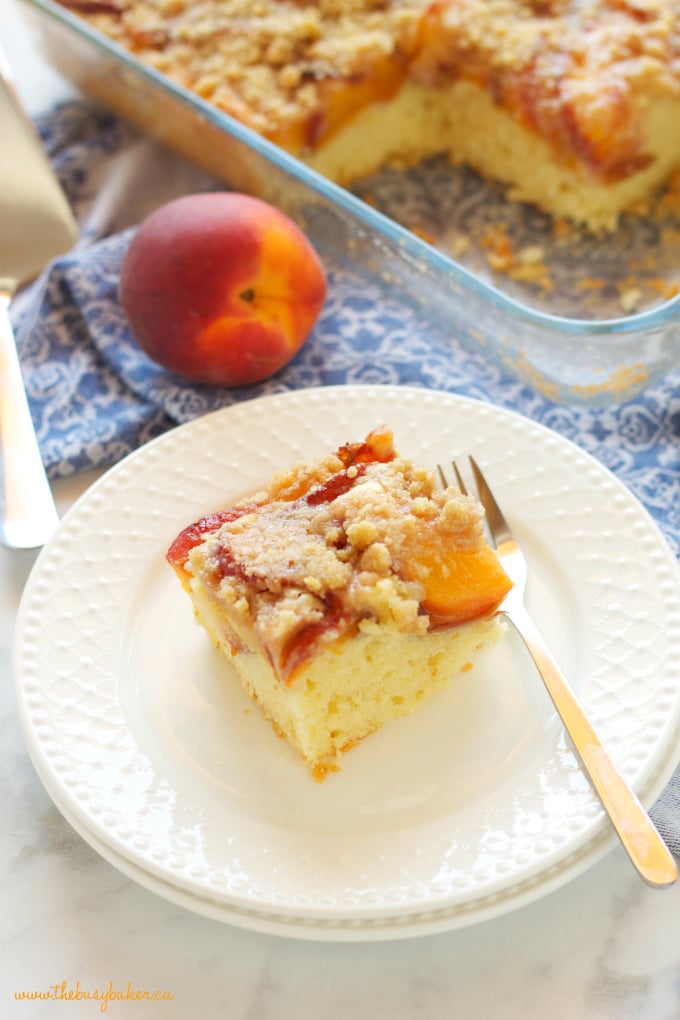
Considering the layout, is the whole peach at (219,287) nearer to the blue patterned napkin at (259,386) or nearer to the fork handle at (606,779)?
the blue patterned napkin at (259,386)

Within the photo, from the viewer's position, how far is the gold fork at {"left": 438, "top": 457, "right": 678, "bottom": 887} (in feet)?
3.66

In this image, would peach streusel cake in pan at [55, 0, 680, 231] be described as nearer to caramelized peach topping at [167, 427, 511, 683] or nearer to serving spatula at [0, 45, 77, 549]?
serving spatula at [0, 45, 77, 549]

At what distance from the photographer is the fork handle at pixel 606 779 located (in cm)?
111

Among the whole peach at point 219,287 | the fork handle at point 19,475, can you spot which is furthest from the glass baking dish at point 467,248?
the fork handle at point 19,475

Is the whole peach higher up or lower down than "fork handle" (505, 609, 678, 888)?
higher up

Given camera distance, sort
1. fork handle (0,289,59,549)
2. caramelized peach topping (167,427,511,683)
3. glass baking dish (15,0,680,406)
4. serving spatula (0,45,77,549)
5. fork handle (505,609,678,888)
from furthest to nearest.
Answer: serving spatula (0,45,77,549), glass baking dish (15,0,680,406), fork handle (0,289,59,549), caramelized peach topping (167,427,511,683), fork handle (505,609,678,888)

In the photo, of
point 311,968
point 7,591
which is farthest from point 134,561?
point 311,968

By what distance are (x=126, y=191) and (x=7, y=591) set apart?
1.30 m

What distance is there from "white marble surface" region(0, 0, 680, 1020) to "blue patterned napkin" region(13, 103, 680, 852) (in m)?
0.72

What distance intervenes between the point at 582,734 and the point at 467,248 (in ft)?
4.82

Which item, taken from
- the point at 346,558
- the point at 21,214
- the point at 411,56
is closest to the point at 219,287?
the point at 21,214

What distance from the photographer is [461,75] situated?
2.43m

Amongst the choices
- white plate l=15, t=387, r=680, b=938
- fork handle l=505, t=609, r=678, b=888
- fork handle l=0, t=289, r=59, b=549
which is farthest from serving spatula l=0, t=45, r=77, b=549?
fork handle l=505, t=609, r=678, b=888

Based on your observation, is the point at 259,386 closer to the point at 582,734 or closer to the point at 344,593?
the point at 344,593
